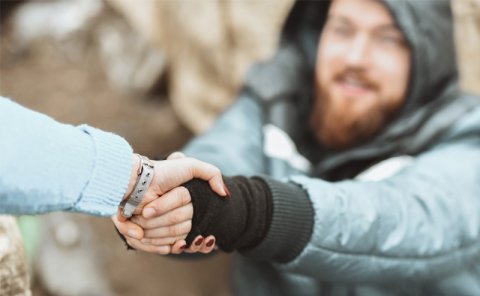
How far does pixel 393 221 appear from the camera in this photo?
4.56ft

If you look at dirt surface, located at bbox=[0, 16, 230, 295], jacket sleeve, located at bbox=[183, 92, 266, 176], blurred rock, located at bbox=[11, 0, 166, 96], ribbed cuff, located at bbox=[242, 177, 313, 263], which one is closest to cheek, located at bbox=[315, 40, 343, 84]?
jacket sleeve, located at bbox=[183, 92, 266, 176]

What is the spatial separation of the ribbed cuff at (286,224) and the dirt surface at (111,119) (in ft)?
6.05

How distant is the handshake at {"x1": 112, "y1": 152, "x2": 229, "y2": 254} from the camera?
1025mm

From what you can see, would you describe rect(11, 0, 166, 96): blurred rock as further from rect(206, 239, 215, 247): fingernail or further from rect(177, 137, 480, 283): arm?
rect(206, 239, 215, 247): fingernail

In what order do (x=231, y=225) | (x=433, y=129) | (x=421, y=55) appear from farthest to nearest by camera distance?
(x=421, y=55) → (x=433, y=129) → (x=231, y=225)

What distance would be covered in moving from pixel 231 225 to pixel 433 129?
817 millimetres

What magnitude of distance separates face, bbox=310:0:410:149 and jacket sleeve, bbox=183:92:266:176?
234mm

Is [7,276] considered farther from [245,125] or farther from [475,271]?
[475,271]

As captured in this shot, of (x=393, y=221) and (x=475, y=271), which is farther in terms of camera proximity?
(x=475, y=271)

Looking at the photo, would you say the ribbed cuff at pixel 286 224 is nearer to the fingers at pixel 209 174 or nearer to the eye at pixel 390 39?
the fingers at pixel 209 174

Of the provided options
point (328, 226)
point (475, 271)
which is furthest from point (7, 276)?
point (475, 271)

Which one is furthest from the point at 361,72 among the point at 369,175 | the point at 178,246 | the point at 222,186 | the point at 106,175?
the point at 106,175

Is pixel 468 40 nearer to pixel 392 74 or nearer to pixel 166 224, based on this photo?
pixel 392 74

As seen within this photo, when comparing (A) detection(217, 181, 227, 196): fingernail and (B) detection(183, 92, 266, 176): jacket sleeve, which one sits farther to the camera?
(B) detection(183, 92, 266, 176): jacket sleeve
